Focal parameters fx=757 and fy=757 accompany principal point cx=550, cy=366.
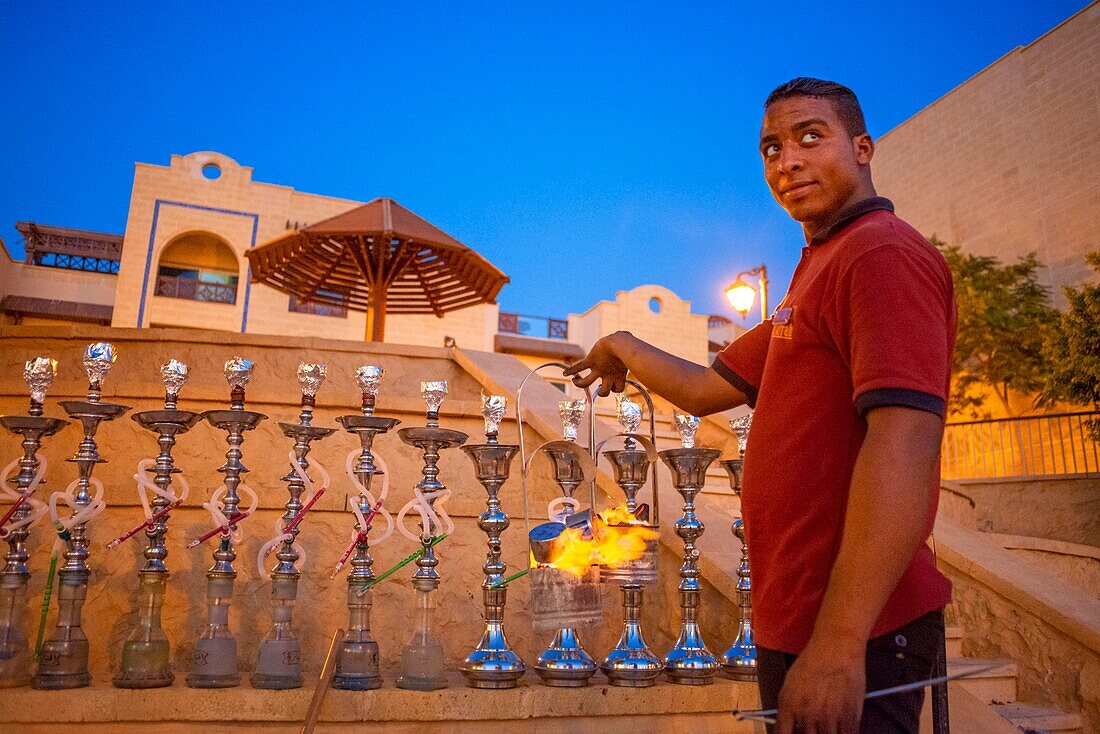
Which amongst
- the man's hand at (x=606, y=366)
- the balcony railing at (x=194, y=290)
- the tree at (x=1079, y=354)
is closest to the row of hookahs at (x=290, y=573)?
the man's hand at (x=606, y=366)

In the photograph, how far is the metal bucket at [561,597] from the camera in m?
1.98

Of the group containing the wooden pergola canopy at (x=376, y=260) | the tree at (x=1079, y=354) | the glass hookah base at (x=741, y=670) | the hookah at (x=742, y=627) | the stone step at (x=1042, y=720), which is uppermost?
the wooden pergola canopy at (x=376, y=260)

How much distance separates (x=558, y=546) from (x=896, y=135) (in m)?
20.6

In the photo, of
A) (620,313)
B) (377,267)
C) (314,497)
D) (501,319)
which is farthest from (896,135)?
(314,497)

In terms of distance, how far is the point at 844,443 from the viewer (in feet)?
4.08

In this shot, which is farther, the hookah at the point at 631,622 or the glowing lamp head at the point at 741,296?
the glowing lamp head at the point at 741,296

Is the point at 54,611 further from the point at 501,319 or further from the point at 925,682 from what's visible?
the point at 501,319

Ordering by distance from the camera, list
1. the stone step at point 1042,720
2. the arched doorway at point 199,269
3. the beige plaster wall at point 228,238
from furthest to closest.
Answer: the arched doorway at point 199,269, the beige plaster wall at point 228,238, the stone step at point 1042,720

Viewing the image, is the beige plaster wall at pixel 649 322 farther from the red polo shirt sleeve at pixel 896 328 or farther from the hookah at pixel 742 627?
the red polo shirt sleeve at pixel 896 328

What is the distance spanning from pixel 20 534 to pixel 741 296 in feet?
36.1

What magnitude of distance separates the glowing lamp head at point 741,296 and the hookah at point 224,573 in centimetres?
1036

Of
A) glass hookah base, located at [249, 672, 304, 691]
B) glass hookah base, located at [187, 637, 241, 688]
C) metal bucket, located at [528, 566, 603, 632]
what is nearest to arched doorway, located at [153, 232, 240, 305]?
glass hookah base, located at [187, 637, 241, 688]

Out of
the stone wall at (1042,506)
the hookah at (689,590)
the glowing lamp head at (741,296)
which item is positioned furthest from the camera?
the glowing lamp head at (741,296)

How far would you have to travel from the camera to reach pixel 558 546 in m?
1.96
